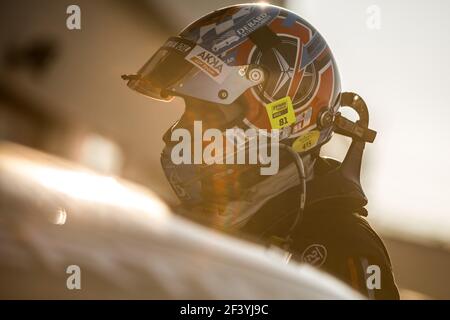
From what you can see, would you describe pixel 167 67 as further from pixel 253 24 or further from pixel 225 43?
pixel 253 24

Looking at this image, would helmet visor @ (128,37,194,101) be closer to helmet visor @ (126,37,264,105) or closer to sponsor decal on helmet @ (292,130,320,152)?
helmet visor @ (126,37,264,105)

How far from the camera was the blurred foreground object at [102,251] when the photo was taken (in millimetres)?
198

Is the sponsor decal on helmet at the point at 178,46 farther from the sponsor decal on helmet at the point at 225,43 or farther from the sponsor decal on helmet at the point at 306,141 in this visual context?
the sponsor decal on helmet at the point at 306,141

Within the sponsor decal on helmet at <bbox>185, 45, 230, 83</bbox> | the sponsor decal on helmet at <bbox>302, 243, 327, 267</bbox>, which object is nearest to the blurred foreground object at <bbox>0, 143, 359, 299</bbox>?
the sponsor decal on helmet at <bbox>302, 243, 327, 267</bbox>

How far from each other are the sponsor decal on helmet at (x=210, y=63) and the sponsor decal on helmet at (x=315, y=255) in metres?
0.51

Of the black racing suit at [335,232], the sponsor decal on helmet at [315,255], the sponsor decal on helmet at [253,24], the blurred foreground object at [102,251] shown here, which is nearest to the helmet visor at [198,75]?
the sponsor decal on helmet at [253,24]

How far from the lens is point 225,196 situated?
1577 mm

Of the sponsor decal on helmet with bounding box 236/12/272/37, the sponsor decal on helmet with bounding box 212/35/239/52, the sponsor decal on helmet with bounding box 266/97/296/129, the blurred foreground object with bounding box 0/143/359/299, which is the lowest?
the blurred foreground object with bounding box 0/143/359/299

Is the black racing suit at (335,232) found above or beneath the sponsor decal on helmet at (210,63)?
beneath

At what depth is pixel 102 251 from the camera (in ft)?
0.70

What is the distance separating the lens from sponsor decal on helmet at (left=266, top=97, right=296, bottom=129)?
5.30 ft

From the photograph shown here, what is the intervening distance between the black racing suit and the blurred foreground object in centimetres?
121
